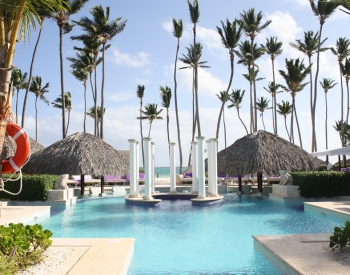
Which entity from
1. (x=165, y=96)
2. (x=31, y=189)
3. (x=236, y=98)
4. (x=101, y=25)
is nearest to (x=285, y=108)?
(x=236, y=98)

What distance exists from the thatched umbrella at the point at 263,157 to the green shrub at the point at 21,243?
1083 cm

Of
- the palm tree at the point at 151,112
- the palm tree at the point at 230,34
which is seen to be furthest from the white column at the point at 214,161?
the palm tree at the point at 151,112

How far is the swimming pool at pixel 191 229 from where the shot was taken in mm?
4852

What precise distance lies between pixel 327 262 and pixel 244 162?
396 inches

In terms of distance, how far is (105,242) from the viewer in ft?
16.9

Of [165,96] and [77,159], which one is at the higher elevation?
[165,96]

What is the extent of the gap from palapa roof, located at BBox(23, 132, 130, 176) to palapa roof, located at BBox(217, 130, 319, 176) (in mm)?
5693

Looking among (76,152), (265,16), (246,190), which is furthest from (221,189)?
(265,16)

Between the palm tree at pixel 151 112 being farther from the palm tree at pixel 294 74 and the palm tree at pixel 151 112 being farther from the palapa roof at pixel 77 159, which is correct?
the palapa roof at pixel 77 159

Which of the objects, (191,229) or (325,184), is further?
(325,184)

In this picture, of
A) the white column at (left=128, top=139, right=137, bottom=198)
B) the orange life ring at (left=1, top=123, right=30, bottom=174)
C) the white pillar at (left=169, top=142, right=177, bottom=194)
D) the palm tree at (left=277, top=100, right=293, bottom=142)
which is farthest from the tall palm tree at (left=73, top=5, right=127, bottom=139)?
the palm tree at (left=277, top=100, right=293, bottom=142)

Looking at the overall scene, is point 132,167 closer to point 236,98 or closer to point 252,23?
point 252,23

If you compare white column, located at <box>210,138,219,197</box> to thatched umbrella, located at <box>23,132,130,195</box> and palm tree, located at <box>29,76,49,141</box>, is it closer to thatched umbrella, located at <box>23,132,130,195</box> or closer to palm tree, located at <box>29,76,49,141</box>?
thatched umbrella, located at <box>23,132,130,195</box>

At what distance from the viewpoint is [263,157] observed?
13469 millimetres
